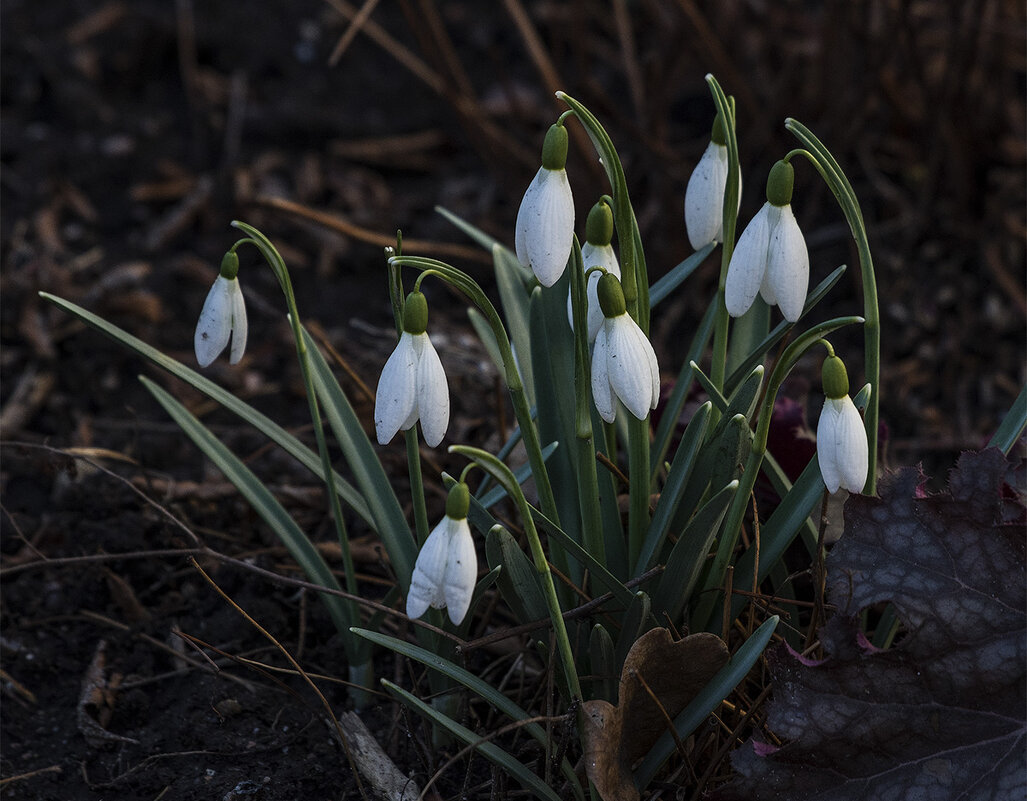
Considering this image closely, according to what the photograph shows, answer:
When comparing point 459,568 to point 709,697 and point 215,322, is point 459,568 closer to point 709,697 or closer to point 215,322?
point 709,697

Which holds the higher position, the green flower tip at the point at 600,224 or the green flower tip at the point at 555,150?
the green flower tip at the point at 555,150

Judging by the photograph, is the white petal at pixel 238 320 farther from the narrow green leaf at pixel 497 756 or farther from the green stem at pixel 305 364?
the narrow green leaf at pixel 497 756

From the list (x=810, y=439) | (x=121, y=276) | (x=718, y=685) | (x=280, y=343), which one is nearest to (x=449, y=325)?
(x=280, y=343)

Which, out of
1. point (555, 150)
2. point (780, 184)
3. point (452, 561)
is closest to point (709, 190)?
point (780, 184)

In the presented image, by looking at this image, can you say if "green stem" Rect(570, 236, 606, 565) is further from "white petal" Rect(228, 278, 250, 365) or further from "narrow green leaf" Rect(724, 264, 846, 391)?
"white petal" Rect(228, 278, 250, 365)

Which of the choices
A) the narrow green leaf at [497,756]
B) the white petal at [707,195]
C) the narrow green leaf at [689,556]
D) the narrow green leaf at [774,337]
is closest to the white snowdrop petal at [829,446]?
the narrow green leaf at [689,556]

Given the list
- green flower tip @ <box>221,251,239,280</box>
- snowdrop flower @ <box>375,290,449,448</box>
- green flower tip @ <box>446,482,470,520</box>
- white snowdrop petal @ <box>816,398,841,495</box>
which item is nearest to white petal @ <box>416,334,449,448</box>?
snowdrop flower @ <box>375,290,449,448</box>

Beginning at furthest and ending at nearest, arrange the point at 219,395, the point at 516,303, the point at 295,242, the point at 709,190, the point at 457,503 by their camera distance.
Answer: the point at 295,242 < the point at 516,303 < the point at 219,395 < the point at 709,190 < the point at 457,503

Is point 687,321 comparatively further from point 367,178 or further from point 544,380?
point 544,380
